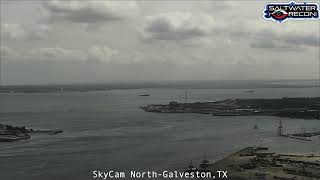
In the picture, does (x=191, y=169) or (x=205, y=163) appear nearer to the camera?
(x=191, y=169)

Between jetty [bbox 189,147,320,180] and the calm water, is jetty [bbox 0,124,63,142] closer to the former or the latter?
the calm water

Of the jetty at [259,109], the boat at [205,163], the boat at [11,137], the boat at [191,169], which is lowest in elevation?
the boat at [191,169]

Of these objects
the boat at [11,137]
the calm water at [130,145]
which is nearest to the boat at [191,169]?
the calm water at [130,145]

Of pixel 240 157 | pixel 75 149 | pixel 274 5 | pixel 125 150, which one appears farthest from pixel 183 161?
pixel 274 5

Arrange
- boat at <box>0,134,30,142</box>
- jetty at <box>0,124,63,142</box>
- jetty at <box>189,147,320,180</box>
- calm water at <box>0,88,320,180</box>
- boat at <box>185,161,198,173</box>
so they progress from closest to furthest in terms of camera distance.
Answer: jetty at <box>189,147,320,180</box>, boat at <box>185,161,198,173</box>, calm water at <box>0,88,320,180</box>, boat at <box>0,134,30,142</box>, jetty at <box>0,124,63,142</box>

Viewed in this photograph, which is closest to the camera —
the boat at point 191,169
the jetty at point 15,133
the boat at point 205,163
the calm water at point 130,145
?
the boat at point 191,169

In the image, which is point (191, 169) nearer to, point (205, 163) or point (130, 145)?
point (205, 163)

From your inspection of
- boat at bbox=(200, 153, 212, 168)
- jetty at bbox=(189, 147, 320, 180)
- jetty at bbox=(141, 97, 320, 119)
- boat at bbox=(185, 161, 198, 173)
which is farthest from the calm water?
jetty at bbox=(141, 97, 320, 119)

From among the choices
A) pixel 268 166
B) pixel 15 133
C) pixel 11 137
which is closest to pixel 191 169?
pixel 268 166

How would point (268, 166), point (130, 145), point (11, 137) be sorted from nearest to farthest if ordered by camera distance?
point (268, 166) → point (130, 145) → point (11, 137)

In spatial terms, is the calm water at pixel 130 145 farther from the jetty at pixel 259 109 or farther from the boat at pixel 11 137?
the jetty at pixel 259 109

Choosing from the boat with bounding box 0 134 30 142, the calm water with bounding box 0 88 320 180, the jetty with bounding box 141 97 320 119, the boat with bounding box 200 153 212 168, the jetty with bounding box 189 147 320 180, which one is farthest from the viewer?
the jetty with bounding box 141 97 320 119
